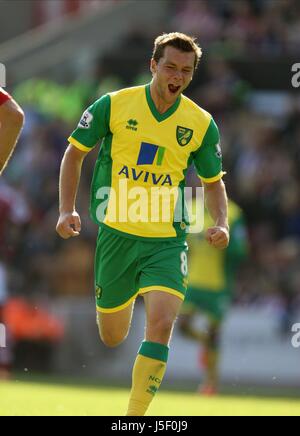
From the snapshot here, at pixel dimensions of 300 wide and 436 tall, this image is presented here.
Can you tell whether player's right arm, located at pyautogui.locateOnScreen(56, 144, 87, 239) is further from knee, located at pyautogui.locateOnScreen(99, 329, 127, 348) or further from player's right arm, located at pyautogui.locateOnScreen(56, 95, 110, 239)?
knee, located at pyautogui.locateOnScreen(99, 329, 127, 348)

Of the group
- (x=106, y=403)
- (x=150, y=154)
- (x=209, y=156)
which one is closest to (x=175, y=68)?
(x=150, y=154)

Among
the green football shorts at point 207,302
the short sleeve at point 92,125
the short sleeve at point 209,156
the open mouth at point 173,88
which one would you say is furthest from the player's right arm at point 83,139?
the green football shorts at point 207,302

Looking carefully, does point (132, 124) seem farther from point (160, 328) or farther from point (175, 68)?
point (160, 328)

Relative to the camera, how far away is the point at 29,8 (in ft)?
85.4

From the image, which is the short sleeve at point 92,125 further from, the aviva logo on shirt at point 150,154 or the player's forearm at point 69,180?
the aviva logo on shirt at point 150,154

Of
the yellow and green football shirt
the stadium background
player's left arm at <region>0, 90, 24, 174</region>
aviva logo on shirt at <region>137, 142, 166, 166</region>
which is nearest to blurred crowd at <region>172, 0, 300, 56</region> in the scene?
the stadium background

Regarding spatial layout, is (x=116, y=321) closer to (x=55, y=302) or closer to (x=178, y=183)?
(x=178, y=183)

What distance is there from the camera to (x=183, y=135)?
8.72 m

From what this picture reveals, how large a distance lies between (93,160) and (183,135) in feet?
36.1

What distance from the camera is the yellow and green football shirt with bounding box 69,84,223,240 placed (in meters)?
8.68

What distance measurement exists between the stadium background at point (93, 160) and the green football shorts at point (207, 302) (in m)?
1.53

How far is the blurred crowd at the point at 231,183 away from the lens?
1823 centimetres
